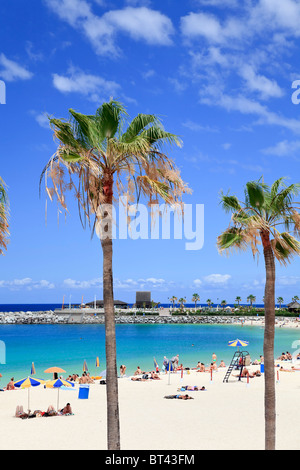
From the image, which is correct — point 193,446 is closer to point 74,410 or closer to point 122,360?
point 74,410

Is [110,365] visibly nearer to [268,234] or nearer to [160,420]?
[268,234]

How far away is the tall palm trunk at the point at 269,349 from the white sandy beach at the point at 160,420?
4.28m

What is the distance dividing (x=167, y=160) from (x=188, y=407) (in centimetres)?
1510

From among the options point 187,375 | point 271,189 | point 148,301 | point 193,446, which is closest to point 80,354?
point 187,375

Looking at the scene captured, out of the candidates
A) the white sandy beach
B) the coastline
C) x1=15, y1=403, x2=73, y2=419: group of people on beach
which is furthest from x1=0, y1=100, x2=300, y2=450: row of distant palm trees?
the coastline

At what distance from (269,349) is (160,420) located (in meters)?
9.42

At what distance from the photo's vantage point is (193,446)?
1412cm

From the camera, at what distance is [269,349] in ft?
34.0

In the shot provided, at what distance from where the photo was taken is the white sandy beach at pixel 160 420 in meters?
14.6

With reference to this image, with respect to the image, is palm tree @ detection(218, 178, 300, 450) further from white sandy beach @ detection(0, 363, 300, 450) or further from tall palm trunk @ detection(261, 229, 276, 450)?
white sandy beach @ detection(0, 363, 300, 450)

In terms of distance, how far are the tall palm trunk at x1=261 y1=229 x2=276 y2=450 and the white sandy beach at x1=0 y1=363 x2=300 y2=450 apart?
14.0 ft

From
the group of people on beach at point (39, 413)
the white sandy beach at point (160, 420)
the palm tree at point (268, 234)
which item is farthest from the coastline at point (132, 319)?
the palm tree at point (268, 234)

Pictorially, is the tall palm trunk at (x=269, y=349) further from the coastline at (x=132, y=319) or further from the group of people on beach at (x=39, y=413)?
the coastline at (x=132, y=319)

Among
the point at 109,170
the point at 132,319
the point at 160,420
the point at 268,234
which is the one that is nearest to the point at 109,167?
the point at 109,170
